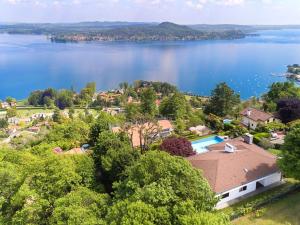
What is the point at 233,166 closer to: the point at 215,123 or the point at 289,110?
the point at 215,123

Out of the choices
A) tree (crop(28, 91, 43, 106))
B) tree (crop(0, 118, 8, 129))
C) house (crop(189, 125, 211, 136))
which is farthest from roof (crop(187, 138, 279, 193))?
tree (crop(28, 91, 43, 106))

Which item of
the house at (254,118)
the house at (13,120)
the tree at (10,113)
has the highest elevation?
the house at (254,118)

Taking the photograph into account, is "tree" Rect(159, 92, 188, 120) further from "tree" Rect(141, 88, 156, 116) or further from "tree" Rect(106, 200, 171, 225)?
"tree" Rect(106, 200, 171, 225)

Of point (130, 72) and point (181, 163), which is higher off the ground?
point (181, 163)

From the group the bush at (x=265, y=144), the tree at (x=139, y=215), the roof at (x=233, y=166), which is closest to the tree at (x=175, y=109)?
the bush at (x=265, y=144)

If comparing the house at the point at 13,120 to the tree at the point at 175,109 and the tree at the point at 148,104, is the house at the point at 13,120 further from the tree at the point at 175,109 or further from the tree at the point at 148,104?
the tree at the point at 175,109

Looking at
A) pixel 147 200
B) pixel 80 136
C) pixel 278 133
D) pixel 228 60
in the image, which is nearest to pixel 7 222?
pixel 147 200

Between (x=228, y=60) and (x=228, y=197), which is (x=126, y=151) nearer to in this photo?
(x=228, y=197)
